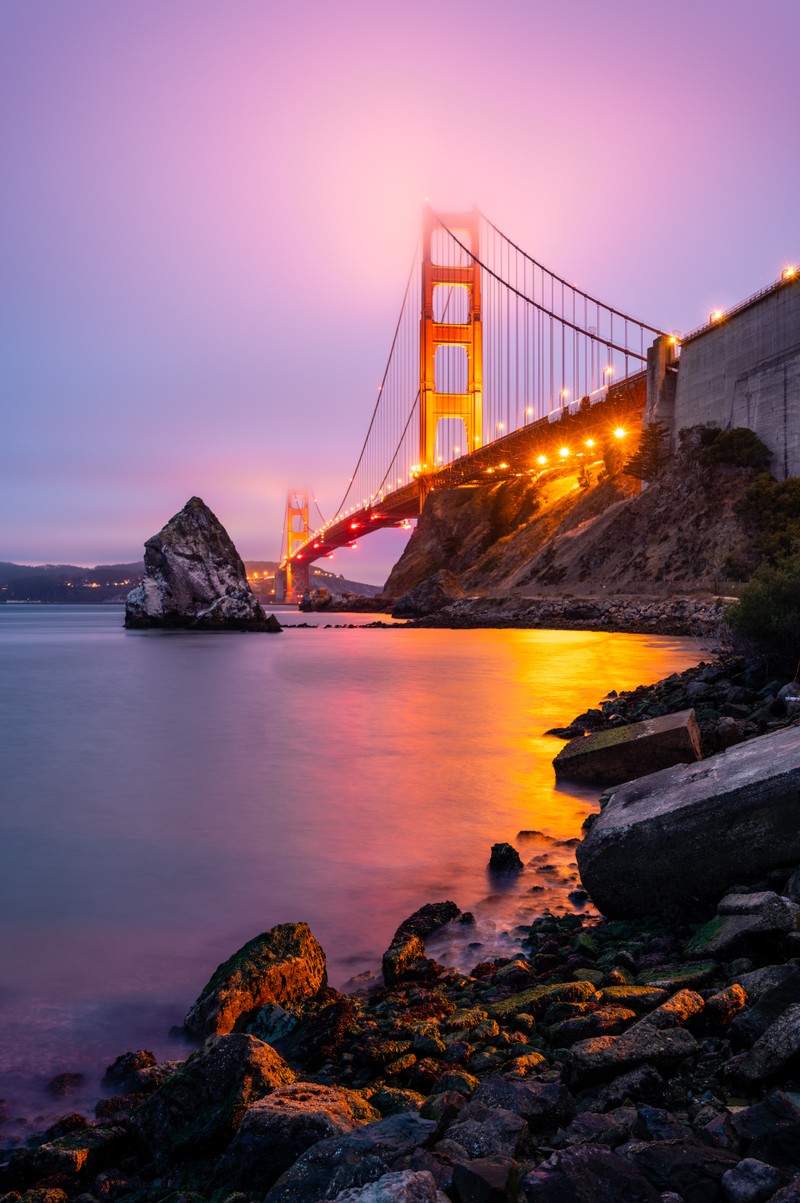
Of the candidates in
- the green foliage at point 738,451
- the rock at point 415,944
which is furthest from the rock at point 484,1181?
the green foliage at point 738,451

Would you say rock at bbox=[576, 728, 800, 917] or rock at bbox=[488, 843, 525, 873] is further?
rock at bbox=[488, 843, 525, 873]

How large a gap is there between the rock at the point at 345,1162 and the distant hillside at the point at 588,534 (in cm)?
3491

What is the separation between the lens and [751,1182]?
1.71 metres

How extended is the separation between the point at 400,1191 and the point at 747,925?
200 cm

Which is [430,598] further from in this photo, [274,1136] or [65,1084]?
[274,1136]

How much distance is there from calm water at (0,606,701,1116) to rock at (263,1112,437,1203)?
4.90 ft

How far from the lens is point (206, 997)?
346 centimetres

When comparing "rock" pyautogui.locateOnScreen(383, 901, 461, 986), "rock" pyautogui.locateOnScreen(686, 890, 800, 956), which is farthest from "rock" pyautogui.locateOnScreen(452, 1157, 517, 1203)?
"rock" pyautogui.locateOnScreen(383, 901, 461, 986)

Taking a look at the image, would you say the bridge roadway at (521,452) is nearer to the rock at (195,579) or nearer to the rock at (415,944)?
the rock at (195,579)

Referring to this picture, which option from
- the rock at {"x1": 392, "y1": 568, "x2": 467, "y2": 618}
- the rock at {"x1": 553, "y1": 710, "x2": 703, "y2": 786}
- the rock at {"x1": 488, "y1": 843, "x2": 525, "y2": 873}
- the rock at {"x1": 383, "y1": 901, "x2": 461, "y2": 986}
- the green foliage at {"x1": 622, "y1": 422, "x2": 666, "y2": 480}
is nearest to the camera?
the rock at {"x1": 383, "y1": 901, "x2": 461, "y2": 986}

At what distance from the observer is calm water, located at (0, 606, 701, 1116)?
3.97 meters

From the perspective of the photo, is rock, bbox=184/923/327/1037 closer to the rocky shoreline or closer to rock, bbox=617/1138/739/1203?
the rocky shoreline

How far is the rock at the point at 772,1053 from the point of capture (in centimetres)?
218

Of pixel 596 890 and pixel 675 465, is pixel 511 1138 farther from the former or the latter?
pixel 675 465
